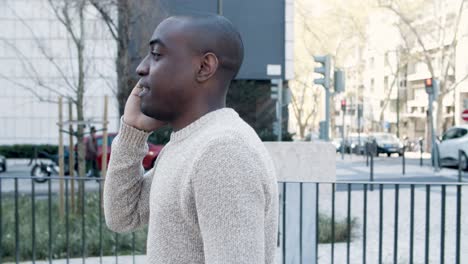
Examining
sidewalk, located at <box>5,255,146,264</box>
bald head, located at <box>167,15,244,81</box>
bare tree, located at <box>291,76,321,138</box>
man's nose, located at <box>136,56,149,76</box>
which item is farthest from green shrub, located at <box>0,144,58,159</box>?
bald head, located at <box>167,15,244,81</box>

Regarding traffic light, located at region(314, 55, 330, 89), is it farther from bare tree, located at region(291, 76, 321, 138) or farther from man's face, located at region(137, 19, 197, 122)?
bare tree, located at region(291, 76, 321, 138)

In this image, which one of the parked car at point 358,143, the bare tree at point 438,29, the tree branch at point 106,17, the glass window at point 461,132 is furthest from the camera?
the parked car at point 358,143

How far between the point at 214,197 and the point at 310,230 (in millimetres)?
4311

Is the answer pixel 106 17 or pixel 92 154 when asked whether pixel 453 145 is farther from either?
Result: pixel 106 17

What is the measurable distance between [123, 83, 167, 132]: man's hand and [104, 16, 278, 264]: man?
6 cm

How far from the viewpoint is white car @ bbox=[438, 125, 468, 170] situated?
76.7 feet

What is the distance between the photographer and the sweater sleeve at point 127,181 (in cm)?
175

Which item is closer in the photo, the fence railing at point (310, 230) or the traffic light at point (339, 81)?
the fence railing at point (310, 230)

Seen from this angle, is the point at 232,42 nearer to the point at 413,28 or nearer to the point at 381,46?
the point at 413,28

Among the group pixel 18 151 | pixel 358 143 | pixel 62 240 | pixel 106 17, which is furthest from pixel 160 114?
pixel 358 143

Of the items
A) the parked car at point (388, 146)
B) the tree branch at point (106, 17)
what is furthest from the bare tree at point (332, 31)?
the tree branch at point (106, 17)

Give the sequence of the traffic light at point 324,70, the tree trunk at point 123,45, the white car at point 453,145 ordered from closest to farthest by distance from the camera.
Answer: the tree trunk at point 123,45
the traffic light at point 324,70
the white car at point 453,145

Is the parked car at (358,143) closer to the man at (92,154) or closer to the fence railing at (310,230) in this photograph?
the man at (92,154)

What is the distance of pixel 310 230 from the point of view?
18.2ft
